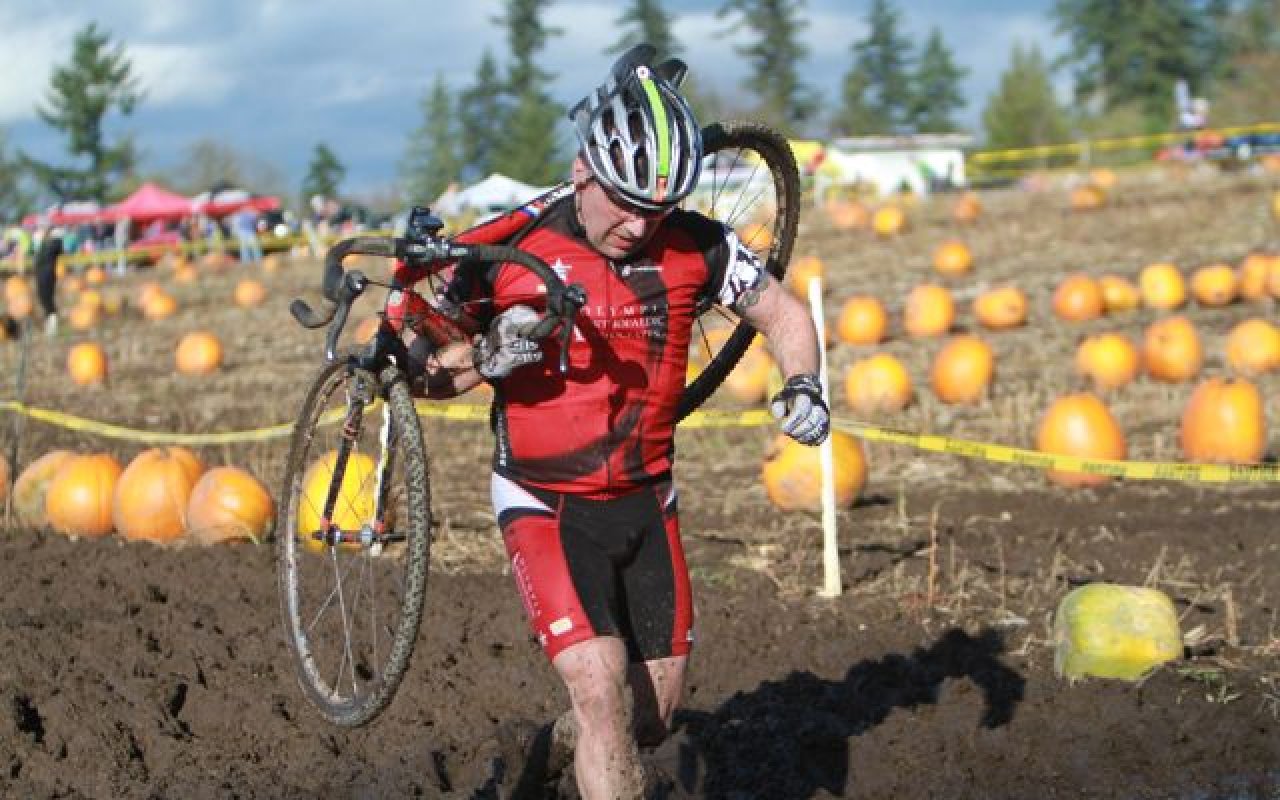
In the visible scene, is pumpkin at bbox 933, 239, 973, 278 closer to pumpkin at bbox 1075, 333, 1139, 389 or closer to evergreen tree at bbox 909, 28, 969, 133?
pumpkin at bbox 1075, 333, 1139, 389

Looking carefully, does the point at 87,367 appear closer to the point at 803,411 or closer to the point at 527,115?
the point at 803,411

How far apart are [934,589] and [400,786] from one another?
3613 mm

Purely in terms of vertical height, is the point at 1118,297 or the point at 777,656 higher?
the point at 1118,297

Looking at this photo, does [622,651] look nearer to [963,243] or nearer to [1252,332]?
[1252,332]

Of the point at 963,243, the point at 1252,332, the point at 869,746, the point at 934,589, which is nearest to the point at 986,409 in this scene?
the point at 1252,332

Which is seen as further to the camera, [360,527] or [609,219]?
A: [360,527]

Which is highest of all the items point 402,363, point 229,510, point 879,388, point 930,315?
point 930,315

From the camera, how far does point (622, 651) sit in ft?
17.1

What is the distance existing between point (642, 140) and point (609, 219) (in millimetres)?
311

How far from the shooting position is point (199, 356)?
68.6 feet

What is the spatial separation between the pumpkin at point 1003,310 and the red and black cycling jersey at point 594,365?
14836 millimetres

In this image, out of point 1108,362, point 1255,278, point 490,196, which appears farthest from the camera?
point 490,196

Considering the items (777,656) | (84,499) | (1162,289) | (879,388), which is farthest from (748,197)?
(1162,289)

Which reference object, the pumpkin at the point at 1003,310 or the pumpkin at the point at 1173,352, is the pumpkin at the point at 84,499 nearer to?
the pumpkin at the point at 1173,352
